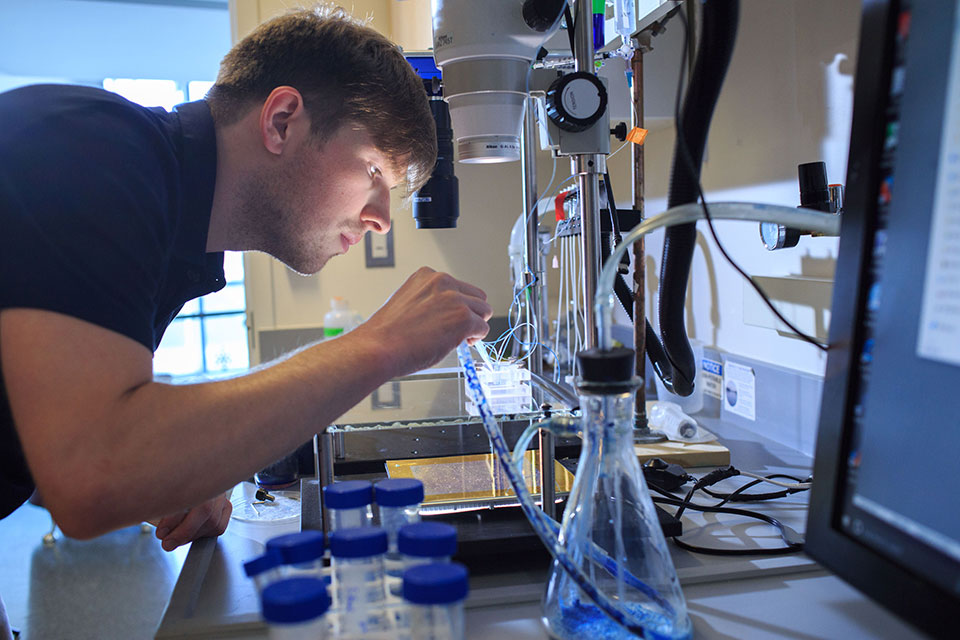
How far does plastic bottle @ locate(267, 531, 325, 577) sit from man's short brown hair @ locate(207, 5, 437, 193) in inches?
27.7

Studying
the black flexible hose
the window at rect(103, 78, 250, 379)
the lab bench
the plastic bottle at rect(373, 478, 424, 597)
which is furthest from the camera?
the window at rect(103, 78, 250, 379)

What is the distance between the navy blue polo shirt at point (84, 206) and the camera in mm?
614

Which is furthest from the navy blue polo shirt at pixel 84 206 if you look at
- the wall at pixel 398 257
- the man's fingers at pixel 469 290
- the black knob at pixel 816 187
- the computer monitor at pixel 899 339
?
the wall at pixel 398 257

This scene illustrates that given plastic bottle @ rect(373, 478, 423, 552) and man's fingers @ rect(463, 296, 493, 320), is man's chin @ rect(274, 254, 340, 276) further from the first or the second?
plastic bottle @ rect(373, 478, 423, 552)

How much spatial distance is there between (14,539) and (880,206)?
337 centimetres

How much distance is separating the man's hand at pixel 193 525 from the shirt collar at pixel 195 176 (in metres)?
0.36

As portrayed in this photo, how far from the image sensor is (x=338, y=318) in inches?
111

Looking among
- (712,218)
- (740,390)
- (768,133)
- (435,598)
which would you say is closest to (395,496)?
(435,598)

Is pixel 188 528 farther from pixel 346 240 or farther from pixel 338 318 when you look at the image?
pixel 338 318

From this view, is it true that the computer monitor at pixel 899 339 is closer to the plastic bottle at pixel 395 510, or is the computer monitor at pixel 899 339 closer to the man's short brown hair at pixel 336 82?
the plastic bottle at pixel 395 510

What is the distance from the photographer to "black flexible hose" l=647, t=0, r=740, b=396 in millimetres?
713

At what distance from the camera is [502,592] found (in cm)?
68

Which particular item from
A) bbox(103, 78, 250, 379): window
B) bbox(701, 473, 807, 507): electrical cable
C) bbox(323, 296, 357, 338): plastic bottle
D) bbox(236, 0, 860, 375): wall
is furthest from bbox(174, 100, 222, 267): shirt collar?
bbox(103, 78, 250, 379): window

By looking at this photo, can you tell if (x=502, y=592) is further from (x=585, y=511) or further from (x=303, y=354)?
(x=303, y=354)
